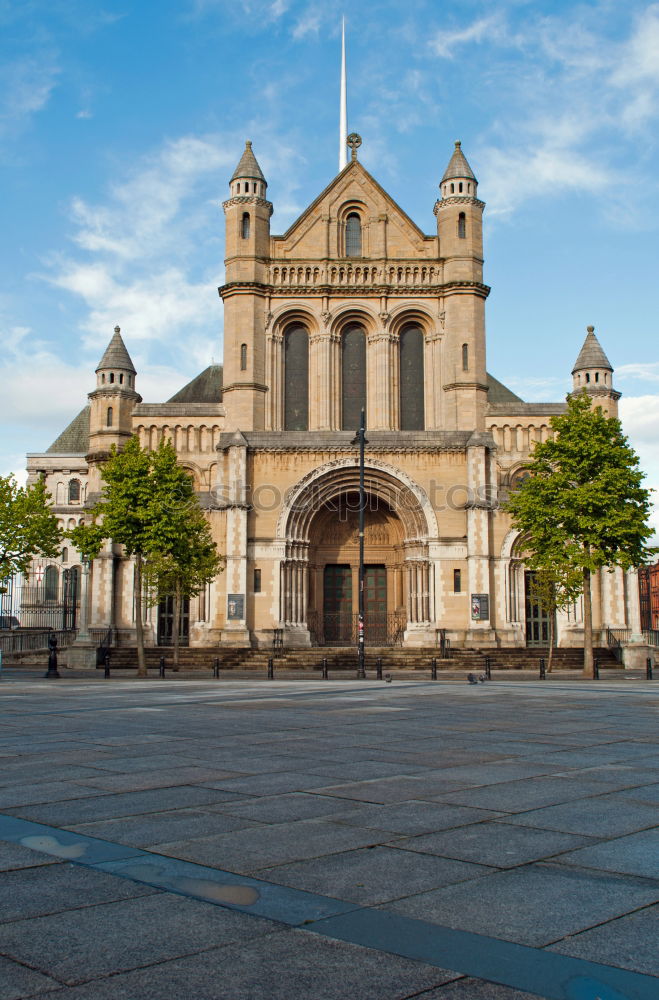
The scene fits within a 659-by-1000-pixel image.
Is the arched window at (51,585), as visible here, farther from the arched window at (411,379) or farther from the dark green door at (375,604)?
the arched window at (411,379)

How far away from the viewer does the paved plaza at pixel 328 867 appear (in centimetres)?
395

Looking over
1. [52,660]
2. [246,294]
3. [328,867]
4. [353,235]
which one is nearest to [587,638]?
[52,660]

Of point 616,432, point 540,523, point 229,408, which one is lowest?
point 540,523

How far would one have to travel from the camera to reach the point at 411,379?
142 feet

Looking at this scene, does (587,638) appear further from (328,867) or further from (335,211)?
(328,867)

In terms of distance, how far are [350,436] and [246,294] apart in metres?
8.32

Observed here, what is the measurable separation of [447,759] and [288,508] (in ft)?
96.7

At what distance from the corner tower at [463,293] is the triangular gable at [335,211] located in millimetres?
1427

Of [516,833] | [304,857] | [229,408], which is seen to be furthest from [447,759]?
[229,408]

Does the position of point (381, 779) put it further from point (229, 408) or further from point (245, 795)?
point (229, 408)

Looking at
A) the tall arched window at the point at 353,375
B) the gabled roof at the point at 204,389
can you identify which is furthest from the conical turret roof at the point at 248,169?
the gabled roof at the point at 204,389

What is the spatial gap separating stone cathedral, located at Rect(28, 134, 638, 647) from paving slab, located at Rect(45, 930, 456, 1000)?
34007mm

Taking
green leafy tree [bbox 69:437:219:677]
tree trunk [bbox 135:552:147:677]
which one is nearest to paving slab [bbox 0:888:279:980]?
tree trunk [bbox 135:552:147:677]

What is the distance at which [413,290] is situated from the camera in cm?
4272
